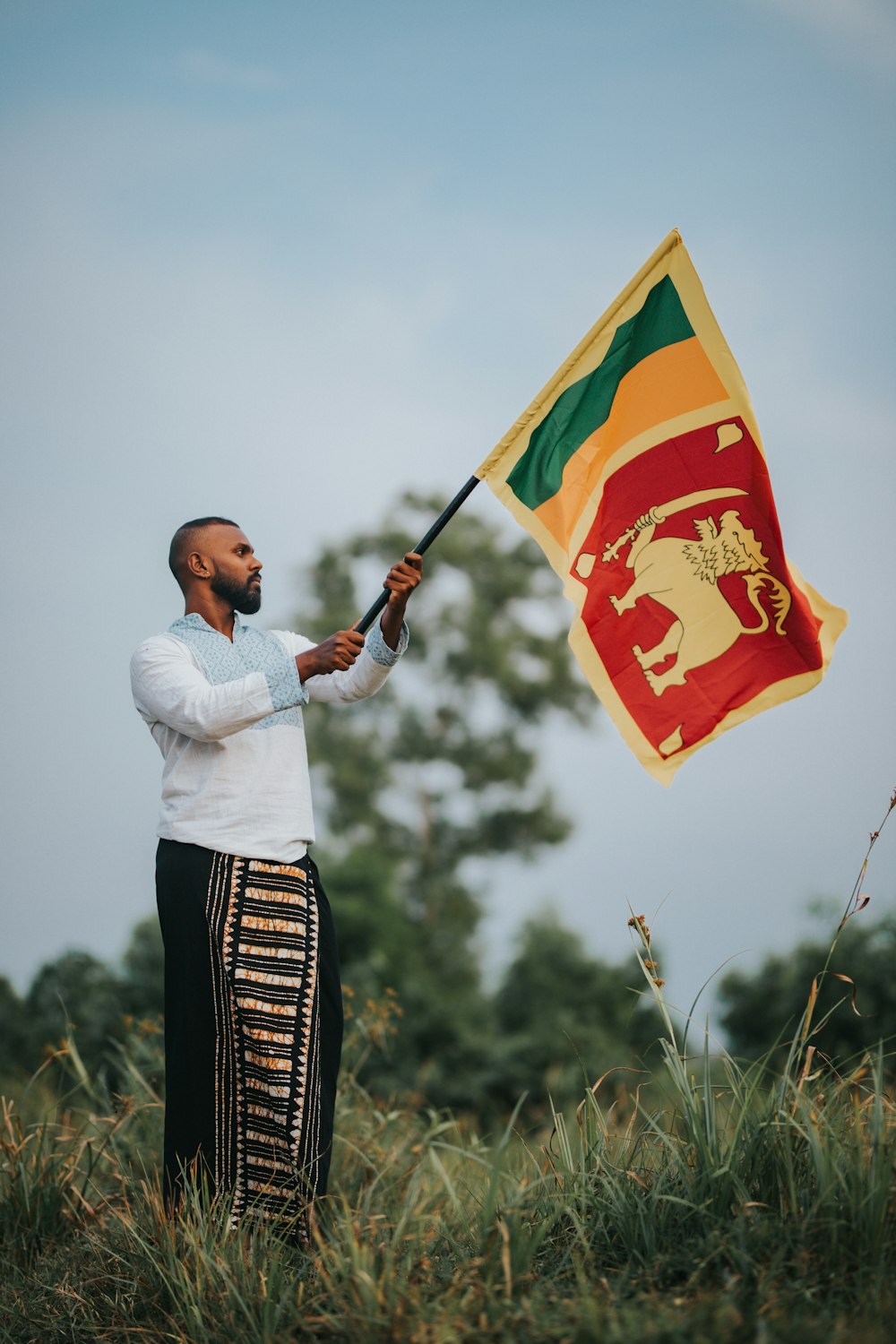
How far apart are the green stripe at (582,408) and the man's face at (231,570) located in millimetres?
923

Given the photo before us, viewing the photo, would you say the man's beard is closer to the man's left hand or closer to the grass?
the man's left hand

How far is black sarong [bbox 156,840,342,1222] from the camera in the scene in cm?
359

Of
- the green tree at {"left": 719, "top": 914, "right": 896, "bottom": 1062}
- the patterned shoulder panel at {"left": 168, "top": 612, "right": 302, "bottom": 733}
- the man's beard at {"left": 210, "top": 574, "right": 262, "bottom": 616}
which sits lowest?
the green tree at {"left": 719, "top": 914, "right": 896, "bottom": 1062}

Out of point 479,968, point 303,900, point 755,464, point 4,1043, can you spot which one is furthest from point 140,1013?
point 479,968

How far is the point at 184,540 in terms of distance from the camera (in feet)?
13.3

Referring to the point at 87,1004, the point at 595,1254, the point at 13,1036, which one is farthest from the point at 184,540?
the point at 13,1036

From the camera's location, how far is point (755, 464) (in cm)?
375

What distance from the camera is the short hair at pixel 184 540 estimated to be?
4039 millimetres

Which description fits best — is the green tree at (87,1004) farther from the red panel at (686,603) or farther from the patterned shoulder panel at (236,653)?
the red panel at (686,603)

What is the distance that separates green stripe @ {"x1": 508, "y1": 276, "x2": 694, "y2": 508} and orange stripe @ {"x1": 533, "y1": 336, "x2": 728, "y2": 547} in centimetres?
3

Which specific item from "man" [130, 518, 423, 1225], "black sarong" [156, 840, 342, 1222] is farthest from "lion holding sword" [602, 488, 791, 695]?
"black sarong" [156, 840, 342, 1222]

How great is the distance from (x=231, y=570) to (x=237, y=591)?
0.07m

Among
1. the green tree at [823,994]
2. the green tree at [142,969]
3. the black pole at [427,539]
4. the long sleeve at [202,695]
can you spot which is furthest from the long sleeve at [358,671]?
the green tree at [823,994]

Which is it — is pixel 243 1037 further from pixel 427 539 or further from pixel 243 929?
pixel 427 539
